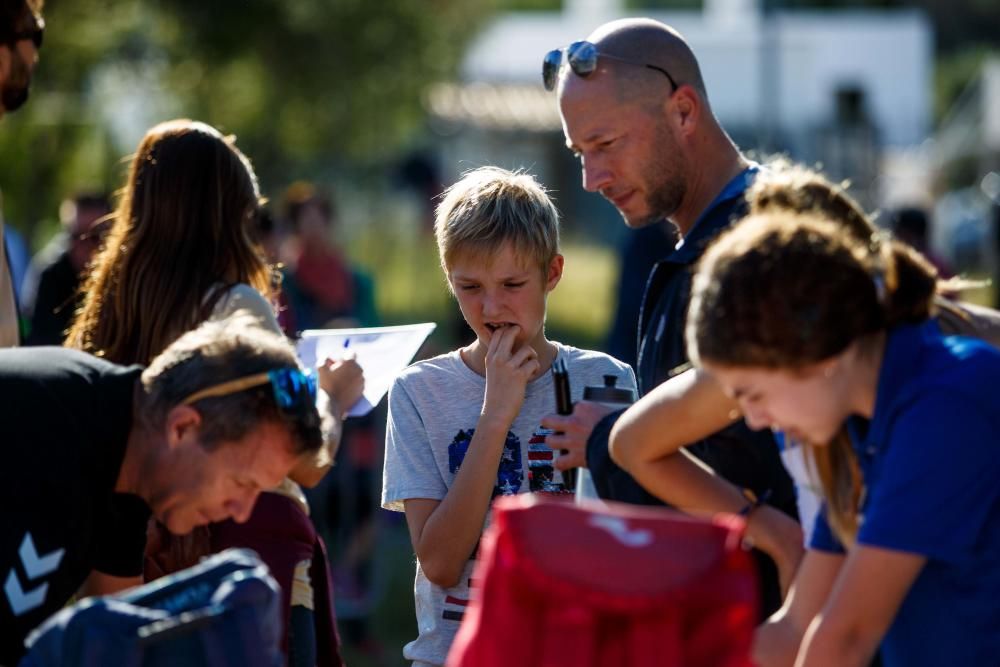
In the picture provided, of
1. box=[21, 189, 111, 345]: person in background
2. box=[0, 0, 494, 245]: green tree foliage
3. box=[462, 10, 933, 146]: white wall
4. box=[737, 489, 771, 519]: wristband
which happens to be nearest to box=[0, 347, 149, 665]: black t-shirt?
box=[737, 489, 771, 519]: wristband

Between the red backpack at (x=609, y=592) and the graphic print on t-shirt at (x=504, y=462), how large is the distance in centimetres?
121

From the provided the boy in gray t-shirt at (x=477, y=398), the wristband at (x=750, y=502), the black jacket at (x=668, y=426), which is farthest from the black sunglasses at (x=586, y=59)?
the wristband at (x=750, y=502)

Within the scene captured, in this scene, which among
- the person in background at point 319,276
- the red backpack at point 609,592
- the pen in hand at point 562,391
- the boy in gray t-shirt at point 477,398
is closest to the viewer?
the red backpack at point 609,592

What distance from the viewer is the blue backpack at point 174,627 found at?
2.20 metres

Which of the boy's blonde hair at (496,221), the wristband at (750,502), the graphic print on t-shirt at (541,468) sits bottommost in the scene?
the graphic print on t-shirt at (541,468)

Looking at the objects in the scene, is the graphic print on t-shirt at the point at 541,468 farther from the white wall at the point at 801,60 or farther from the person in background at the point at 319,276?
the white wall at the point at 801,60

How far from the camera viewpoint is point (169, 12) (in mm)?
16688

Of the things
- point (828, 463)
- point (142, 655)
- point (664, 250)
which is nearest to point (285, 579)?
point (142, 655)

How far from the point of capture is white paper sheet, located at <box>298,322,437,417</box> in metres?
3.71

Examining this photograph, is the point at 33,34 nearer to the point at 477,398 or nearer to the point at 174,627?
the point at 477,398

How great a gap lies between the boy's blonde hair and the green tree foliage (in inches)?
456

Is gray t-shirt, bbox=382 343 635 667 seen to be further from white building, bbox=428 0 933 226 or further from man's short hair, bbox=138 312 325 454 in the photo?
white building, bbox=428 0 933 226

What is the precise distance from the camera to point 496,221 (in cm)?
338

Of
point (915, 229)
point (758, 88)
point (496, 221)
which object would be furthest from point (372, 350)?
point (758, 88)
